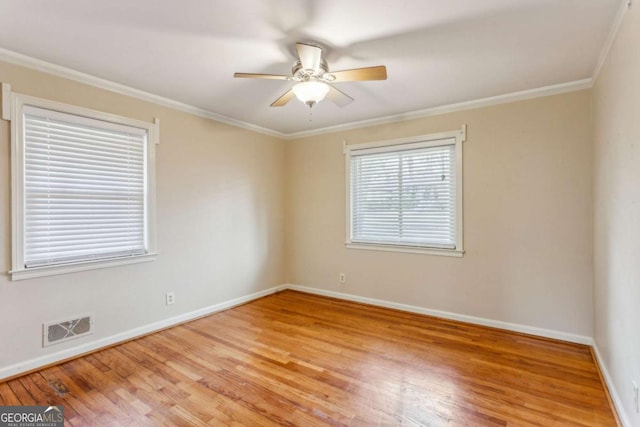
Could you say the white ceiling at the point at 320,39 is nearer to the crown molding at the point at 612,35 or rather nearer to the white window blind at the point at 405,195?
the crown molding at the point at 612,35

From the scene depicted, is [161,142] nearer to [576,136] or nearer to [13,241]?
[13,241]

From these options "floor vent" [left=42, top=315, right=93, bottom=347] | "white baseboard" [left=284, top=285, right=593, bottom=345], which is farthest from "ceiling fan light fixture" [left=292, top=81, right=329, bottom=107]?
"white baseboard" [left=284, top=285, right=593, bottom=345]

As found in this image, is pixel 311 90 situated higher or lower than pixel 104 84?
lower

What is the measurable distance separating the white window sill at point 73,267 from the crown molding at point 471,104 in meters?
2.83

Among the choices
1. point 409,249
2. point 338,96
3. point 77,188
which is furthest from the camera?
point 409,249

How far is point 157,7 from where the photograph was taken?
1839 mm

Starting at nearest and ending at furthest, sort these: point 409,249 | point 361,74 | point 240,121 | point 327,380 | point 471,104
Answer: point 361,74 < point 327,380 < point 471,104 < point 409,249 < point 240,121

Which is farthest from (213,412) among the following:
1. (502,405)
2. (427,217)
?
(427,217)

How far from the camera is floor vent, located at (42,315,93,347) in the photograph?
2.56m

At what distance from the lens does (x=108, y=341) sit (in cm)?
292

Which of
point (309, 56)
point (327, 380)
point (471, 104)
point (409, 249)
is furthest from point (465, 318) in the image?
point (309, 56)

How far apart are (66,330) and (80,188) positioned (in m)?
1.22

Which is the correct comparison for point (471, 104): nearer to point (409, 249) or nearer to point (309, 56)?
point (409, 249)

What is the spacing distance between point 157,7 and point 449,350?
3.40m
